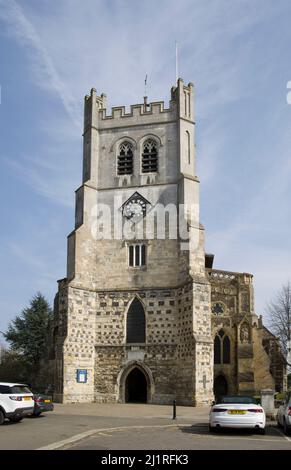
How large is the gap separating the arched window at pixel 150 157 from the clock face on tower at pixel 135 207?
82.5 inches

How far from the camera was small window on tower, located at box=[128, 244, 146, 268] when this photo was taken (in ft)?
117

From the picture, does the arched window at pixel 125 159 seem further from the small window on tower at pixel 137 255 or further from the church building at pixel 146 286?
the small window on tower at pixel 137 255

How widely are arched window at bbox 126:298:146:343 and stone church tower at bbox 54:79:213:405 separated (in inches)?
2.5

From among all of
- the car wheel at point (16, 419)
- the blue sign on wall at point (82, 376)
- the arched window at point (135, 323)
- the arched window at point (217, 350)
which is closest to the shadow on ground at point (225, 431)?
the car wheel at point (16, 419)

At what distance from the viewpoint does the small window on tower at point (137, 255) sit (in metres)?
35.6

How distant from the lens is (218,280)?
38969mm

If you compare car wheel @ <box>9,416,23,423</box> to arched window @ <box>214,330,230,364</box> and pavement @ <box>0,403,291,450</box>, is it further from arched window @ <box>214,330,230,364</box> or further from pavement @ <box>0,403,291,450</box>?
arched window @ <box>214,330,230,364</box>

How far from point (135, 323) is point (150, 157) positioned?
1135 centimetres

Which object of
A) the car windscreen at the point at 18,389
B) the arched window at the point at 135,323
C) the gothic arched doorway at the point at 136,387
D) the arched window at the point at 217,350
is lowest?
the gothic arched doorway at the point at 136,387

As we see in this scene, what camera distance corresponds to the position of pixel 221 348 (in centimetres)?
3781

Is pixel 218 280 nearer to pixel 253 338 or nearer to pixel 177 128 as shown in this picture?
pixel 253 338

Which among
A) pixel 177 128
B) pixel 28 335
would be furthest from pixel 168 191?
pixel 28 335

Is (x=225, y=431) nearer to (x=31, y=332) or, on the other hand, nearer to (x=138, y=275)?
(x=138, y=275)

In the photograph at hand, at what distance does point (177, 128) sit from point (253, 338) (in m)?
15.2
